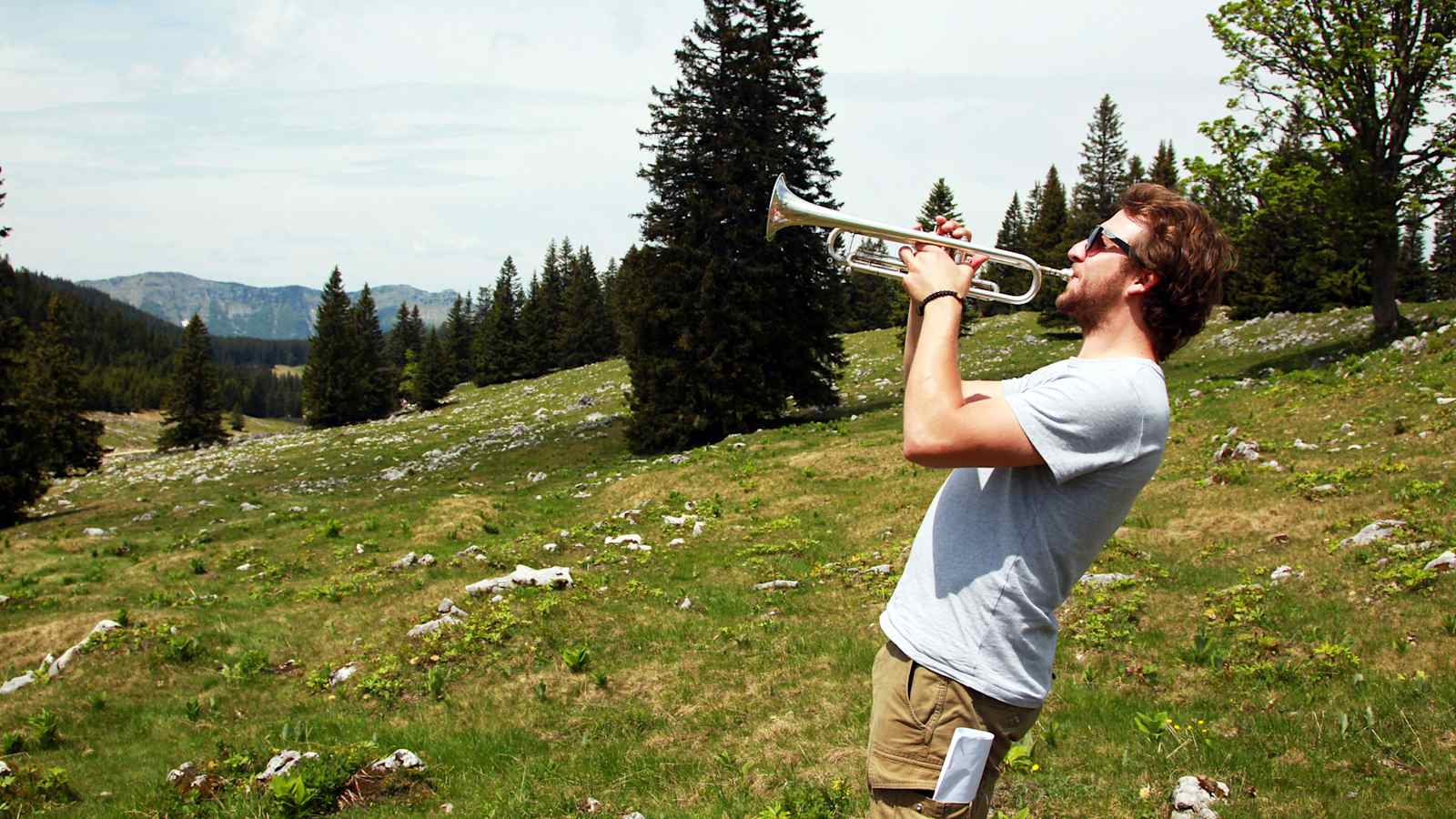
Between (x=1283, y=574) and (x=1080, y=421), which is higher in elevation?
(x=1080, y=421)

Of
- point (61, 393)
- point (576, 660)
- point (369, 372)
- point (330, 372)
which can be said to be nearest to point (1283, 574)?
point (576, 660)

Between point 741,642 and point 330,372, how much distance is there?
213ft

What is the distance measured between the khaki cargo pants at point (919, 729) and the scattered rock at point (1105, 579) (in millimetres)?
7376

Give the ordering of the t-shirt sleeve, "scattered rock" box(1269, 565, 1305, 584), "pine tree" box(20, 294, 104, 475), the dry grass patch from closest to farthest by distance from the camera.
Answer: the t-shirt sleeve < "scattered rock" box(1269, 565, 1305, 584) < the dry grass patch < "pine tree" box(20, 294, 104, 475)

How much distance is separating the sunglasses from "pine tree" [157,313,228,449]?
70916 mm

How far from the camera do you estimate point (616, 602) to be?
1047 centimetres

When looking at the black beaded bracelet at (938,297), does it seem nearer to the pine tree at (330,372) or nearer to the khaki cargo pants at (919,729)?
the khaki cargo pants at (919,729)

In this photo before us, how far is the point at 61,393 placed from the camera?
49000mm

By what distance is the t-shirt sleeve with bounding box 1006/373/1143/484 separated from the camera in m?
2.42

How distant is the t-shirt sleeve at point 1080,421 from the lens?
2.42 metres

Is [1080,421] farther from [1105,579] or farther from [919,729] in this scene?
[1105,579]

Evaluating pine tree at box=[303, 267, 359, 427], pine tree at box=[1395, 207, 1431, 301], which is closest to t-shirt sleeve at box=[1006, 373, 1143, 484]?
pine tree at box=[1395, 207, 1431, 301]

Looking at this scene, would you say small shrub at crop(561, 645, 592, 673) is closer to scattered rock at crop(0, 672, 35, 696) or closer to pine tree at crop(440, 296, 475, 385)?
scattered rock at crop(0, 672, 35, 696)

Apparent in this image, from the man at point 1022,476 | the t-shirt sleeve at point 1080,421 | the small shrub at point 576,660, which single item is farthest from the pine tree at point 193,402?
the t-shirt sleeve at point 1080,421
